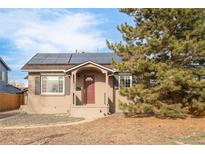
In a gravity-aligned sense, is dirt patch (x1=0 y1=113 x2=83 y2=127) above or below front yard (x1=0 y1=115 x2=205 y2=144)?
above

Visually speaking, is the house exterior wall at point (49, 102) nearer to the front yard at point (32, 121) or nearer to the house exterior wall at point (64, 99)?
the house exterior wall at point (64, 99)

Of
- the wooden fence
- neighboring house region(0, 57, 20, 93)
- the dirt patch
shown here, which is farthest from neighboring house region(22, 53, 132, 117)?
neighboring house region(0, 57, 20, 93)

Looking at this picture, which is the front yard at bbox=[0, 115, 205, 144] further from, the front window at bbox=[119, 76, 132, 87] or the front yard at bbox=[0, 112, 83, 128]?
the front window at bbox=[119, 76, 132, 87]

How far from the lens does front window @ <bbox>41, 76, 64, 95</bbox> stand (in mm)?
24328

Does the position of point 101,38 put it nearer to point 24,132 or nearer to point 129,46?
point 129,46

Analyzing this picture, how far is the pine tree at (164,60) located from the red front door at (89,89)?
6.20 meters

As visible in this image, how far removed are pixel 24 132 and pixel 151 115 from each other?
279 inches

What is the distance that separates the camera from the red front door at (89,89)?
2427 centimetres

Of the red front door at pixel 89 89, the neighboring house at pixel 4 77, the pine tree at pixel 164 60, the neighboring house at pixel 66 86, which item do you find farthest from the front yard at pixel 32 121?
the neighboring house at pixel 4 77

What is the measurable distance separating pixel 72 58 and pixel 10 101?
861cm

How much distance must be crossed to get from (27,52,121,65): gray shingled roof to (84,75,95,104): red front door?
1.18 metres
